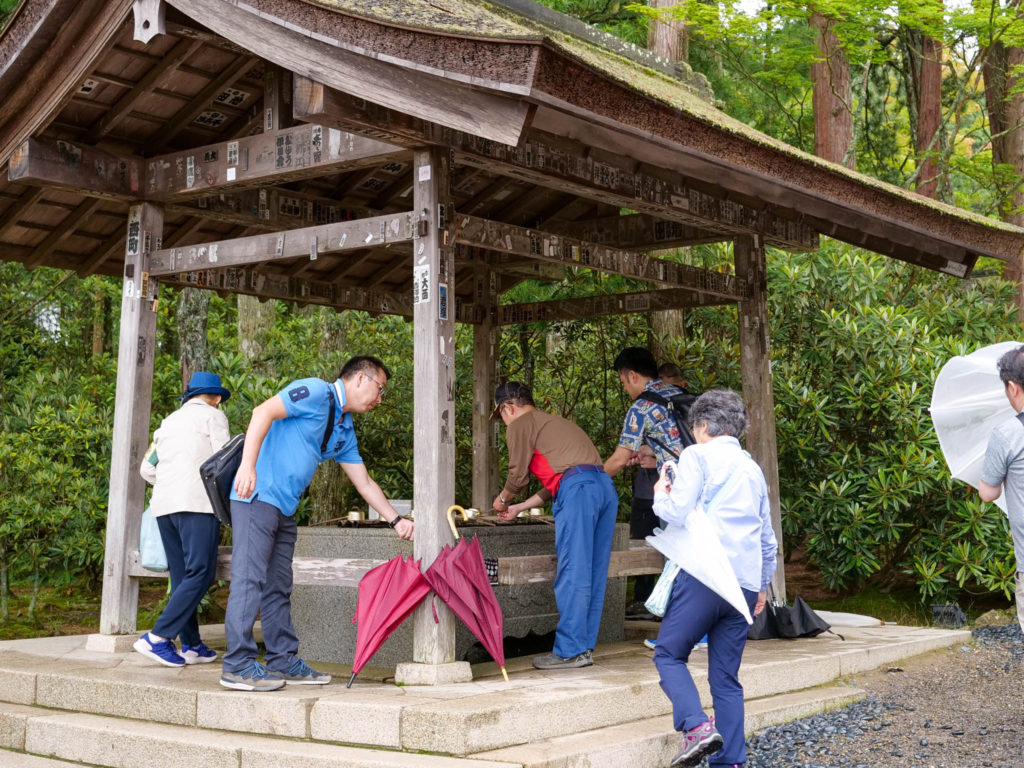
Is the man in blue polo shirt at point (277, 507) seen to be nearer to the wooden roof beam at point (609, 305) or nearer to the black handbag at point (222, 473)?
the black handbag at point (222, 473)

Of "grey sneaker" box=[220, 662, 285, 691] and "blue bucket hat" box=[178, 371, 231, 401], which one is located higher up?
"blue bucket hat" box=[178, 371, 231, 401]

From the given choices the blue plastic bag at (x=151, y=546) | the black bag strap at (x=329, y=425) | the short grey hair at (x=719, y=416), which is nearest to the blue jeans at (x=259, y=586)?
the black bag strap at (x=329, y=425)

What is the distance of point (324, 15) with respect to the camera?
5.05 meters

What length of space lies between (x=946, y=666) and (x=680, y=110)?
4.45 meters

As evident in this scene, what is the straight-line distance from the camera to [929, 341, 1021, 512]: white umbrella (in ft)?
18.4

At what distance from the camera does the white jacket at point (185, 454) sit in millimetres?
6008

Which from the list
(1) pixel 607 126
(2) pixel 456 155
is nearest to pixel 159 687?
(2) pixel 456 155

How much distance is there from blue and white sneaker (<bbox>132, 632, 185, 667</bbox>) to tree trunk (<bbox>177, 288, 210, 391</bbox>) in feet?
11.8

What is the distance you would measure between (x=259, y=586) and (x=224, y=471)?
25.1 inches

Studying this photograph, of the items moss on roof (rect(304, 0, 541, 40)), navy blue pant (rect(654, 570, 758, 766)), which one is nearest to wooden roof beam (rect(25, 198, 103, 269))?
moss on roof (rect(304, 0, 541, 40))

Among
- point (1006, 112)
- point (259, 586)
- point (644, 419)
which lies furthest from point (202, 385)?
point (1006, 112)

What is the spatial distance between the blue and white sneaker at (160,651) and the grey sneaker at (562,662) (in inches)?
83.9

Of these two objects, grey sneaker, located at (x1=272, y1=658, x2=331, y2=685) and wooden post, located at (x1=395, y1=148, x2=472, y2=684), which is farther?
grey sneaker, located at (x1=272, y1=658, x2=331, y2=685)

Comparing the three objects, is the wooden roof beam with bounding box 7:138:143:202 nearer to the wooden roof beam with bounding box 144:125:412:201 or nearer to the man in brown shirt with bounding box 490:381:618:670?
the wooden roof beam with bounding box 144:125:412:201
